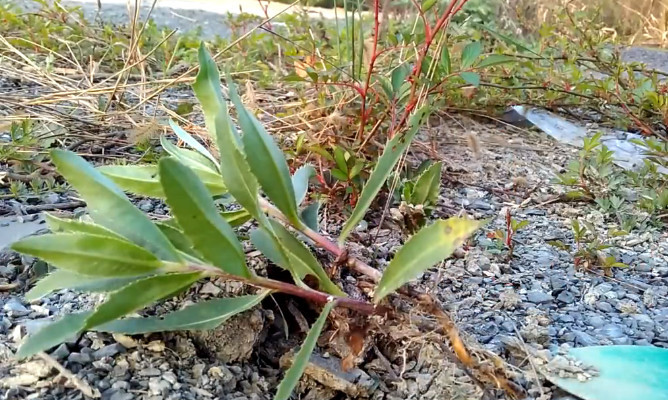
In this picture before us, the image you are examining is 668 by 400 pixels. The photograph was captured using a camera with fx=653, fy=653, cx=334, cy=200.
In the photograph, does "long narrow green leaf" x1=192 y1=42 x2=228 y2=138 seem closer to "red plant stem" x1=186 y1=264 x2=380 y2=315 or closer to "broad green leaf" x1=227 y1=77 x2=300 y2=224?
"broad green leaf" x1=227 y1=77 x2=300 y2=224

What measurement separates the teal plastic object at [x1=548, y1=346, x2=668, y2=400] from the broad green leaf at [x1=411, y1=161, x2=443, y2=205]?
28cm

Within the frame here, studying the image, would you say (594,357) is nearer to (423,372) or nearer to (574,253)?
(423,372)

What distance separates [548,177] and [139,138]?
36.8 inches

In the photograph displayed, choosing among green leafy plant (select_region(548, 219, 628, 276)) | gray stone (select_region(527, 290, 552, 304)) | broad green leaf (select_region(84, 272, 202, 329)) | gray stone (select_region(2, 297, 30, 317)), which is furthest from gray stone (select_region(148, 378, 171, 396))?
green leafy plant (select_region(548, 219, 628, 276))

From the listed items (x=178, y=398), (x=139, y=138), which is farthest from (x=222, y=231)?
(x=139, y=138)

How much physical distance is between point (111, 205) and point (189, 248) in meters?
0.09

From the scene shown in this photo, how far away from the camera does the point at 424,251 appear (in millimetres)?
638

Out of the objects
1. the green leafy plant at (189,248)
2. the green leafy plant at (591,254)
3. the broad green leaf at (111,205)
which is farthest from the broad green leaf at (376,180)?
the green leafy plant at (591,254)

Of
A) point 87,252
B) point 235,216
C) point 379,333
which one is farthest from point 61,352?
point 379,333

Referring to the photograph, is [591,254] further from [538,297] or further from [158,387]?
[158,387]

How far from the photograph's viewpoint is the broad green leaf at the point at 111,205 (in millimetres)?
649

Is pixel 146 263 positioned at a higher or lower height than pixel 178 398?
higher

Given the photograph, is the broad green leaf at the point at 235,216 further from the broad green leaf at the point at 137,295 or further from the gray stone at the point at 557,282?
the gray stone at the point at 557,282

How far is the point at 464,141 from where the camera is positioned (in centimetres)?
A: 173
